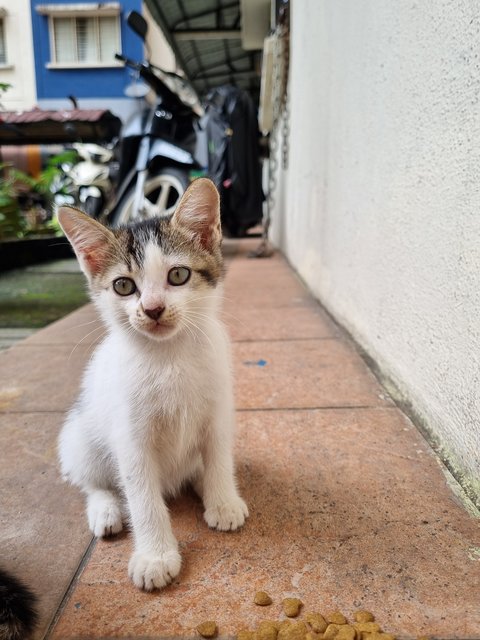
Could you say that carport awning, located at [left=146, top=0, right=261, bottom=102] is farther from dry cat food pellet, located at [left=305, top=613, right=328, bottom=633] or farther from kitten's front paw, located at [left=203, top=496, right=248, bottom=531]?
dry cat food pellet, located at [left=305, top=613, right=328, bottom=633]

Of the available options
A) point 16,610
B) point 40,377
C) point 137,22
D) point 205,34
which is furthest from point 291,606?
point 205,34

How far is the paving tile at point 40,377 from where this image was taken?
1.89 meters

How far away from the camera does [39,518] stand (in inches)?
47.6

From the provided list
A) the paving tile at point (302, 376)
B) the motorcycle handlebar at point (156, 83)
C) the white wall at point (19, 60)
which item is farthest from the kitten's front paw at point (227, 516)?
the white wall at point (19, 60)

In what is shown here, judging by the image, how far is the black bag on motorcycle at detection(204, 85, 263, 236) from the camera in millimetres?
5410

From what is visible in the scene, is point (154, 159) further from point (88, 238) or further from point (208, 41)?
point (88, 238)

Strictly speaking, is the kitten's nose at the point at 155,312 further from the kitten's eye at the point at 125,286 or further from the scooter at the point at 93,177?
the scooter at the point at 93,177

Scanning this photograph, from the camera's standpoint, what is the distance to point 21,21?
10078mm

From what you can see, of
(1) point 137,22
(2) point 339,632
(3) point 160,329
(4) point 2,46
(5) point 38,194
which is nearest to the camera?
(2) point 339,632

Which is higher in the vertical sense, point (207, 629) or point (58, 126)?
point (58, 126)

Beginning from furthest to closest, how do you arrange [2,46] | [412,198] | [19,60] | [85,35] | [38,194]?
1. [85,35]
2. [19,60]
3. [2,46]
4. [38,194]
5. [412,198]

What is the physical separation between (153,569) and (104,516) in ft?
0.81

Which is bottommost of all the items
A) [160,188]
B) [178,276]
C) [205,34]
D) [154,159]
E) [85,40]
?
[178,276]

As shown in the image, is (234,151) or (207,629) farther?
(234,151)
